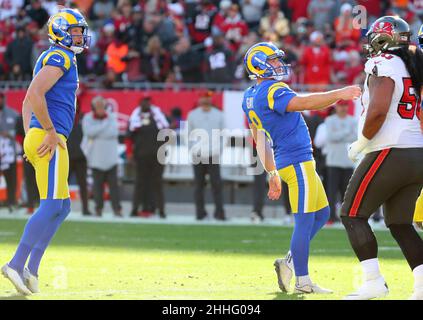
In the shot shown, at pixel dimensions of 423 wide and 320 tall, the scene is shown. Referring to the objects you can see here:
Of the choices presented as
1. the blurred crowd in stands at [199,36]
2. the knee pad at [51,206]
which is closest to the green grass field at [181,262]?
the knee pad at [51,206]

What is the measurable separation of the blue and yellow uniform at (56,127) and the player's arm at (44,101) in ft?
0.22

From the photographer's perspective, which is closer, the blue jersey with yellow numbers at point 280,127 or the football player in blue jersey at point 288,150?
the football player in blue jersey at point 288,150

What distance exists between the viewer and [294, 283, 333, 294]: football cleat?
7.90m

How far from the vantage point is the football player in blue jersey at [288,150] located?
26.5ft

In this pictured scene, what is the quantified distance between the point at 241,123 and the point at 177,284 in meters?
10.7

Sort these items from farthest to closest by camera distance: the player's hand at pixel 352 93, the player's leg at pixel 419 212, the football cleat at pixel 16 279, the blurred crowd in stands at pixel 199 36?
the blurred crowd in stands at pixel 199 36
the player's leg at pixel 419 212
the football cleat at pixel 16 279
the player's hand at pixel 352 93

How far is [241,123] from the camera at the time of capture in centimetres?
1888

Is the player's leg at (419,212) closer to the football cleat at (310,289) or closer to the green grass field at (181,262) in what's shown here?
the green grass field at (181,262)

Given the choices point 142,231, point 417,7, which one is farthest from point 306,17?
point 142,231

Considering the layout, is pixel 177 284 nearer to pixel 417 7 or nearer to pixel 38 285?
pixel 38 285

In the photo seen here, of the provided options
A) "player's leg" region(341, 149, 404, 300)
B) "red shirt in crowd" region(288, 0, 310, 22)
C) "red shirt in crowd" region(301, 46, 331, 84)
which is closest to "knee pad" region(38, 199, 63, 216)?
"player's leg" region(341, 149, 404, 300)

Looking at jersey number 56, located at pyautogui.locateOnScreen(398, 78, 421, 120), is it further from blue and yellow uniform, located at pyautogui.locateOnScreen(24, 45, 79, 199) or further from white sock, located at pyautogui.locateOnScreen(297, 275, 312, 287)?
blue and yellow uniform, located at pyautogui.locateOnScreen(24, 45, 79, 199)

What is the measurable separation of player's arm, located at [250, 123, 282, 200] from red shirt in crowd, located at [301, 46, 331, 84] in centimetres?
1157
